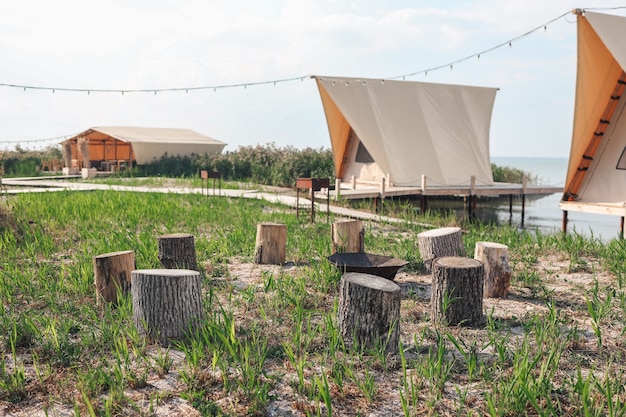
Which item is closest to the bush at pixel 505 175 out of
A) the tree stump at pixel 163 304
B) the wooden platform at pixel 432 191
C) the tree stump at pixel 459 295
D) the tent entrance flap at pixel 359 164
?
the wooden platform at pixel 432 191

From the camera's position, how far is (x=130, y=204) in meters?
12.4

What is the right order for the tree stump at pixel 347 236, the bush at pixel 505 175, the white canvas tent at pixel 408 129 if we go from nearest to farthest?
the tree stump at pixel 347 236 < the white canvas tent at pixel 408 129 < the bush at pixel 505 175

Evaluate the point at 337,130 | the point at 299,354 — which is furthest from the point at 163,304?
the point at 337,130

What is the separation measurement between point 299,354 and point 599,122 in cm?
1143

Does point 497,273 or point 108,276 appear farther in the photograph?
point 497,273

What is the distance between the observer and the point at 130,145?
32312 millimetres

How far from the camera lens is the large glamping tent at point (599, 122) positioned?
38.3 ft

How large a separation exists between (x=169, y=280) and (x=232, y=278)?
2078 millimetres

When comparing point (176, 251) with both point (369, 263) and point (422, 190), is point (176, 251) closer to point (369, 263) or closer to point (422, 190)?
point (369, 263)

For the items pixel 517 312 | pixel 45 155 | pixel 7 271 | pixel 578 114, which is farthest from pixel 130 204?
pixel 45 155

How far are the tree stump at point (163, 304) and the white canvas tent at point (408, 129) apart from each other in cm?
1365

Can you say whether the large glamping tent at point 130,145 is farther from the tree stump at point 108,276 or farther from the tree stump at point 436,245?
the tree stump at point 108,276

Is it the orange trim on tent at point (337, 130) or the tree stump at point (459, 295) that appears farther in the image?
the orange trim on tent at point (337, 130)

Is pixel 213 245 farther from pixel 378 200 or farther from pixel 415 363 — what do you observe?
pixel 378 200
